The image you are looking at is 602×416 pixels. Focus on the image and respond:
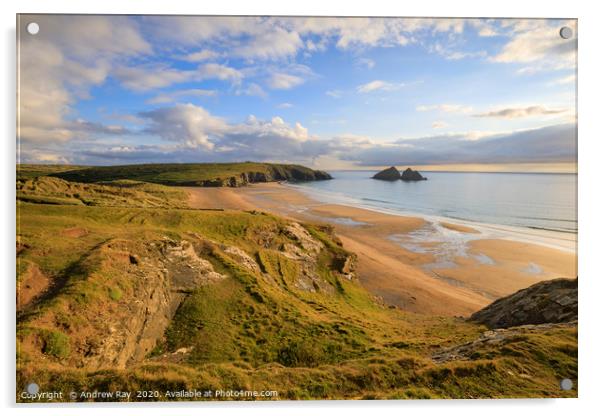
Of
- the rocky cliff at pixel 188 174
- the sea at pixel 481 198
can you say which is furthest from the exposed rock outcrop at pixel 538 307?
the rocky cliff at pixel 188 174

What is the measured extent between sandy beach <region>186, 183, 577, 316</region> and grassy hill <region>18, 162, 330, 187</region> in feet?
5.86

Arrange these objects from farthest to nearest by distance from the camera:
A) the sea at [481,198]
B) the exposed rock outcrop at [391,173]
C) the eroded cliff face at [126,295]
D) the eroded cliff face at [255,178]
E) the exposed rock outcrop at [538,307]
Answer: the eroded cliff face at [255,178] → the exposed rock outcrop at [391,173] → the sea at [481,198] → the exposed rock outcrop at [538,307] → the eroded cliff face at [126,295]

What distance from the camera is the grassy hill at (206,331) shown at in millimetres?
6477

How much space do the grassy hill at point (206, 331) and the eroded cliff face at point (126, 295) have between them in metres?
0.03

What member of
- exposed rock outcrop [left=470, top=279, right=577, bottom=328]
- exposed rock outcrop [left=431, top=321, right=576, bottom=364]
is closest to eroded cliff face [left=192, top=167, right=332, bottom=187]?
exposed rock outcrop [left=470, top=279, right=577, bottom=328]

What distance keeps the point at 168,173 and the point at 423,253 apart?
20.9 metres

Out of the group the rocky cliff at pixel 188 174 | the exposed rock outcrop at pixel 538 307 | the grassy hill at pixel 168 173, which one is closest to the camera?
the exposed rock outcrop at pixel 538 307

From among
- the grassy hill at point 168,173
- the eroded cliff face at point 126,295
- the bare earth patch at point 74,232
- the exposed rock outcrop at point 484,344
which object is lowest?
the exposed rock outcrop at point 484,344

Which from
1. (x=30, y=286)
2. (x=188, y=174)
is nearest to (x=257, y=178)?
(x=188, y=174)

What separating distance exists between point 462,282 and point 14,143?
78.6 feet

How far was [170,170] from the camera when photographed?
16.8 metres

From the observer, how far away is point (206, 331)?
8.56 metres

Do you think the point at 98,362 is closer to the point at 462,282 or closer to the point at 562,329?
the point at 562,329

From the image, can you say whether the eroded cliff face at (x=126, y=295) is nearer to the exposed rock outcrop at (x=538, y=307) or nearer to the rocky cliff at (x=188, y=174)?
the rocky cliff at (x=188, y=174)
